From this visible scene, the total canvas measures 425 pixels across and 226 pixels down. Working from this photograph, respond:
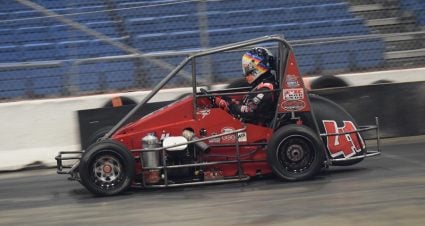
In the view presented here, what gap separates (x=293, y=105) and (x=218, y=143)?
3.00 feet

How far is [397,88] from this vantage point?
1010 cm

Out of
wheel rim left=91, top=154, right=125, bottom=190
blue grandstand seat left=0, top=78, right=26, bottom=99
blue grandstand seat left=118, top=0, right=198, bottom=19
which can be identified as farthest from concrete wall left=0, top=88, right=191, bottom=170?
wheel rim left=91, top=154, right=125, bottom=190

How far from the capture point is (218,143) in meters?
7.06

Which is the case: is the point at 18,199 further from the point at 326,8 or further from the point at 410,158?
the point at 326,8

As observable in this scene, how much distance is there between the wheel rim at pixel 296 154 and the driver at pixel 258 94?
1.37 ft

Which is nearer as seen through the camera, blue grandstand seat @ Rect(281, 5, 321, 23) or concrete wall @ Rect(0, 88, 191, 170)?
concrete wall @ Rect(0, 88, 191, 170)

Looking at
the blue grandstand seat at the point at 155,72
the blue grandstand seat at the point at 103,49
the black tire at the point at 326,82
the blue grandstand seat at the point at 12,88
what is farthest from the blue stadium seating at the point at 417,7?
the blue grandstand seat at the point at 12,88

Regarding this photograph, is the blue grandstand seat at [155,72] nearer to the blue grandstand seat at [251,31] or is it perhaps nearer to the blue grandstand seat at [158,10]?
the blue grandstand seat at [158,10]

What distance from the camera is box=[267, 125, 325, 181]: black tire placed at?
270 inches

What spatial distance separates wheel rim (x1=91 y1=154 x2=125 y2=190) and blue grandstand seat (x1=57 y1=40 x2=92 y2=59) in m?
4.53

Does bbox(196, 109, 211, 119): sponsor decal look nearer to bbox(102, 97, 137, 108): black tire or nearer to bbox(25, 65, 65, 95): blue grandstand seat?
bbox(102, 97, 137, 108): black tire

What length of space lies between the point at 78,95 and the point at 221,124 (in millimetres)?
3456

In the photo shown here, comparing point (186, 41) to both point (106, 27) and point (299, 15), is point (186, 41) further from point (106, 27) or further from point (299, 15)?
point (299, 15)

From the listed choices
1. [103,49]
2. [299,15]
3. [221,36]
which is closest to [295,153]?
[221,36]
